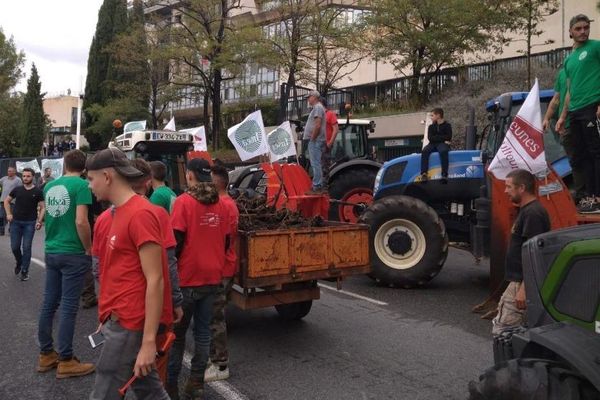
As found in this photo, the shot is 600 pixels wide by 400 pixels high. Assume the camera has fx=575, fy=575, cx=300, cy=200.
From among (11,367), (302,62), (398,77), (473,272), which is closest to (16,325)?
(11,367)

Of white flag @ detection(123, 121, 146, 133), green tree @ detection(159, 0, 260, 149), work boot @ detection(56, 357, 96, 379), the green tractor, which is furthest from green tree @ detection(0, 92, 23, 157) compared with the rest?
the green tractor

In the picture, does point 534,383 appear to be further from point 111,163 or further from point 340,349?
point 340,349

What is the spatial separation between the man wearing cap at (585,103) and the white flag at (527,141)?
491 millimetres

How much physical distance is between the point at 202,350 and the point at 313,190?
15.5ft

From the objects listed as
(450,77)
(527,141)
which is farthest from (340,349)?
(450,77)

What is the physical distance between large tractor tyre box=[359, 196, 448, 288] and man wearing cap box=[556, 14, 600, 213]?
2.28 m

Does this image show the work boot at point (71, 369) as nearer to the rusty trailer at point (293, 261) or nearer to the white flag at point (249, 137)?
the rusty trailer at point (293, 261)

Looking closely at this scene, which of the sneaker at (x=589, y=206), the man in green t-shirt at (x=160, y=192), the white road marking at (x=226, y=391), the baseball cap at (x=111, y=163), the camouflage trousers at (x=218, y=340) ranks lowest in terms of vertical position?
the white road marking at (x=226, y=391)

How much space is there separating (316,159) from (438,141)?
1.91 meters

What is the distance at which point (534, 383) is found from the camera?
2.60 m

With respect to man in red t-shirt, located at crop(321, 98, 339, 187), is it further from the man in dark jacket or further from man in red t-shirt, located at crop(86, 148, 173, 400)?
→ man in red t-shirt, located at crop(86, 148, 173, 400)

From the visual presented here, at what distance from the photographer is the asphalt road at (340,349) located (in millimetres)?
4695

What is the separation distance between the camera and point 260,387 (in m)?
4.73

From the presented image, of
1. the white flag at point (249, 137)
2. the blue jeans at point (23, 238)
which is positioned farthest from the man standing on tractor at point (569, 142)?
the blue jeans at point (23, 238)
